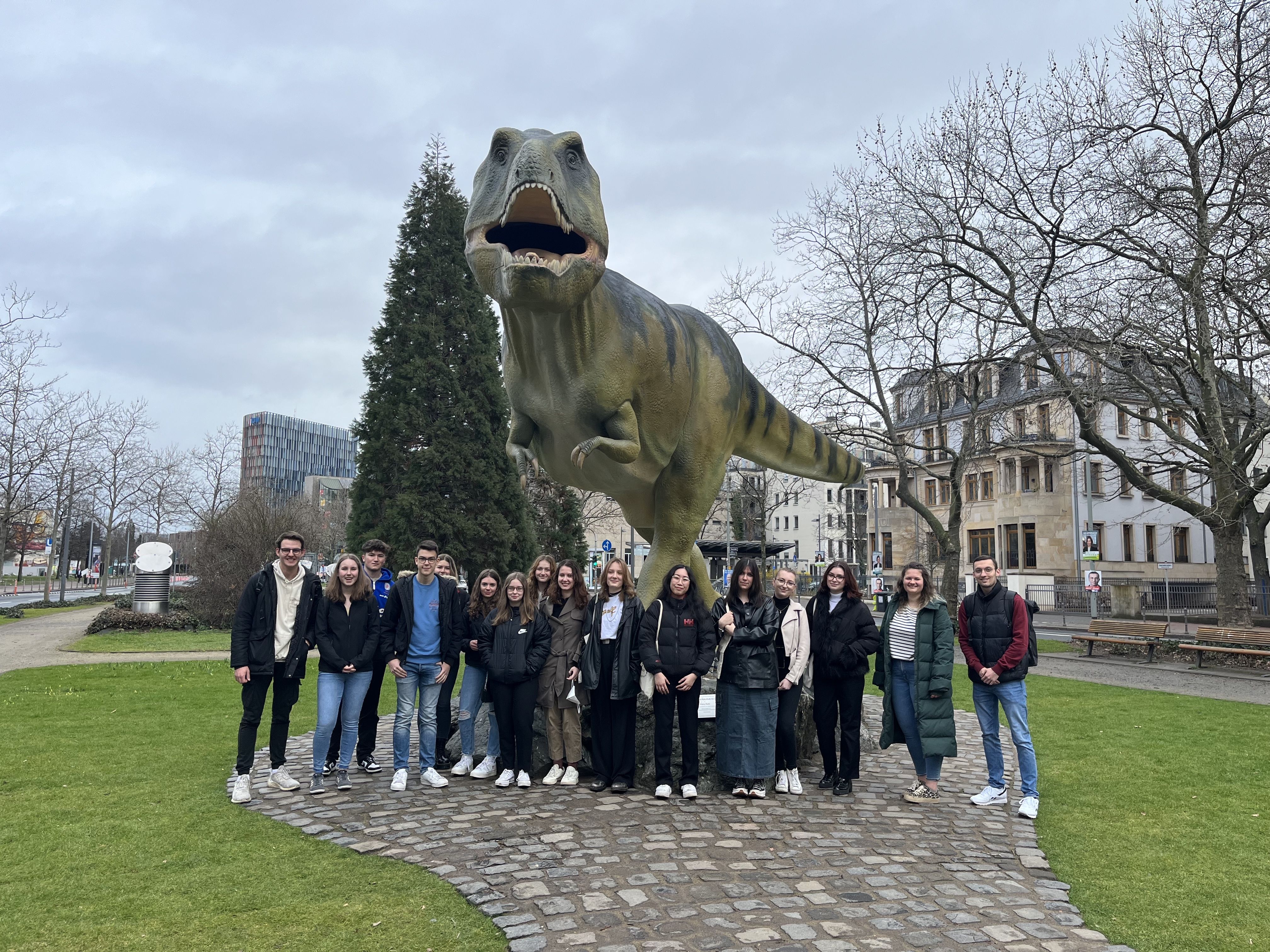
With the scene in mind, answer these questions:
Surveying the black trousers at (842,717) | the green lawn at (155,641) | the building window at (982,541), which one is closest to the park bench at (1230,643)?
the black trousers at (842,717)

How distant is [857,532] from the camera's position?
184 feet

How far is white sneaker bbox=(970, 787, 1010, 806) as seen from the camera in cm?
606

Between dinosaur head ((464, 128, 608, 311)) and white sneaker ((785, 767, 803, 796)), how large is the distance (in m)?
3.71

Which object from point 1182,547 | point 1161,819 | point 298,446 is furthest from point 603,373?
point 298,446

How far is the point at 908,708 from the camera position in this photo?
6145mm

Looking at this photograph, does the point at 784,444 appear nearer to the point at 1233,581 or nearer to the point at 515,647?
the point at 515,647

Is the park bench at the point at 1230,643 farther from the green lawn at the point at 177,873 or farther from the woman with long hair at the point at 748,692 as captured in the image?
the green lawn at the point at 177,873

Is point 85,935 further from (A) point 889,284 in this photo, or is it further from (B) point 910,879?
(A) point 889,284

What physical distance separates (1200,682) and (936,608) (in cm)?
1055

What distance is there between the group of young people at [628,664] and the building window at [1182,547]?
4375 centimetres

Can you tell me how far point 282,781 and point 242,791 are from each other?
1.12 feet

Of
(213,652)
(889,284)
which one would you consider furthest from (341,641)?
(889,284)

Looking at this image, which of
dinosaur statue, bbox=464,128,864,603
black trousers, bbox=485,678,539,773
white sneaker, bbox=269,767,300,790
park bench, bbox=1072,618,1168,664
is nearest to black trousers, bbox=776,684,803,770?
dinosaur statue, bbox=464,128,864,603

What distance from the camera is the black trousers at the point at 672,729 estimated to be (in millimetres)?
5906
